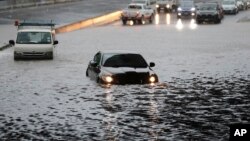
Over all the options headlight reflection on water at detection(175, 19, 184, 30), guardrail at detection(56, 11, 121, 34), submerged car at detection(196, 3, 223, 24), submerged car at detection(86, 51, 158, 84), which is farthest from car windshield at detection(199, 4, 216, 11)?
submerged car at detection(86, 51, 158, 84)

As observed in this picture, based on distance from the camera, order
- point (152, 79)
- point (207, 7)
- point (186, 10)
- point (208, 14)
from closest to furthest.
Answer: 1. point (152, 79)
2. point (208, 14)
3. point (207, 7)
4. point (186, 10)

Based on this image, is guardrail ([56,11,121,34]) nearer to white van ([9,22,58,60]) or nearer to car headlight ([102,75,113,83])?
white van ([9,22,58,60])

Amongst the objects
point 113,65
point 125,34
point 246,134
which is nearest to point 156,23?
point 125,34

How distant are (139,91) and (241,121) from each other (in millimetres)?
5316

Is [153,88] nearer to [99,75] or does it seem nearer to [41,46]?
[99,75]

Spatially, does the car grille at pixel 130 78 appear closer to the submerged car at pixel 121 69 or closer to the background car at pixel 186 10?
the submerged car at pixel 121 69

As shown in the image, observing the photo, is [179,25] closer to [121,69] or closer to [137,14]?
[137,14]

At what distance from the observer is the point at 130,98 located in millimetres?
18391

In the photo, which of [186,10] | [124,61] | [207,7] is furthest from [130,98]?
[186,10]

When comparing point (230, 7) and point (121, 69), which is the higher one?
point (230, 7)

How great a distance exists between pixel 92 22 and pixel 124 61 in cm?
3883

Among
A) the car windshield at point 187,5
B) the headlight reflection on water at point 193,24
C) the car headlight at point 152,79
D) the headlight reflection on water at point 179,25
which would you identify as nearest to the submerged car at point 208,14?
the headlight reflection on water at point 193,24

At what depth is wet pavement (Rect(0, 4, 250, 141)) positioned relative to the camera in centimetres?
1364

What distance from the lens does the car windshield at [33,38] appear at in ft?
100
